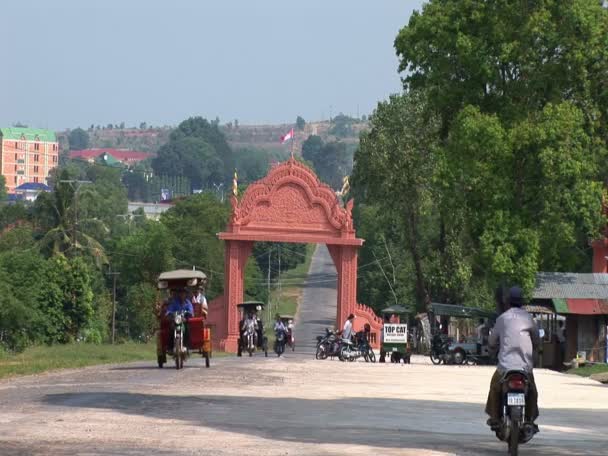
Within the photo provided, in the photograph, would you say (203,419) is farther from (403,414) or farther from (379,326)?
(379,326)

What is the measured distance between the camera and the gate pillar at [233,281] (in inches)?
2872

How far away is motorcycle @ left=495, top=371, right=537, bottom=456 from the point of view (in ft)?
49.0

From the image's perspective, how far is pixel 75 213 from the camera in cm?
10069

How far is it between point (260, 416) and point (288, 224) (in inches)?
2149

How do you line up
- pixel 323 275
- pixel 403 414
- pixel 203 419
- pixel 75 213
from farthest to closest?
pixel 323 275
pixel 75 213
pixel 403 414
pixel 203 419

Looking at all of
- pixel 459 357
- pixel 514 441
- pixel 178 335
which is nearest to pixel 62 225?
pixel 459 357

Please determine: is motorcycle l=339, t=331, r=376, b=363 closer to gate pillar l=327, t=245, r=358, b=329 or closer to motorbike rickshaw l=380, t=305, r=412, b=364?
motorbike rickshaw l=380, t=305, r=412, b=364

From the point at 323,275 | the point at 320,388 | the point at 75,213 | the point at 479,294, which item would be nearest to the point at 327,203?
the point at 479,294

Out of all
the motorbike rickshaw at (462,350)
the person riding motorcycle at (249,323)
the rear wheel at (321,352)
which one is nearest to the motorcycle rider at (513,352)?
the person riding motorcycle at (249,323)

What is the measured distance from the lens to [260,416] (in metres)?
18.6

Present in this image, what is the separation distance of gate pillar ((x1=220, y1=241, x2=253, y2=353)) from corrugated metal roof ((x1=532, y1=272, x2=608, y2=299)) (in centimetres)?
2250

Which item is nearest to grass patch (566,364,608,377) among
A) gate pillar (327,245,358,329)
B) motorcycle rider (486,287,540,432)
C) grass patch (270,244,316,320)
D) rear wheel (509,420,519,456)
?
motorcycle rider (486,287,540,432)

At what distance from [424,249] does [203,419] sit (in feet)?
190

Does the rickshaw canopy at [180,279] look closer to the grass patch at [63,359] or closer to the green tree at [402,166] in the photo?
the grass patch at [63,359]
